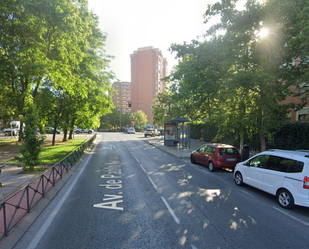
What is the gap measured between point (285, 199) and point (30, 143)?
1073 cm

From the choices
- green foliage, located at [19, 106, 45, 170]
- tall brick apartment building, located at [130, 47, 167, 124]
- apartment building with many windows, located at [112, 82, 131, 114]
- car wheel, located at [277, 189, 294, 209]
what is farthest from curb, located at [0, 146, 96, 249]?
apartment building with many windows, located at [112, 82, 131, 114]

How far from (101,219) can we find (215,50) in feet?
35.0

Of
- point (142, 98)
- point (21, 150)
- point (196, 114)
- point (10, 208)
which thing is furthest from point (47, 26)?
point (142, 98)

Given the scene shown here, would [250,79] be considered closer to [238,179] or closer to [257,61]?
[257,61]

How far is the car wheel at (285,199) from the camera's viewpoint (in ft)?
18.7

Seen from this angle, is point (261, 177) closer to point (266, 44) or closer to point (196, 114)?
point (266, 44)

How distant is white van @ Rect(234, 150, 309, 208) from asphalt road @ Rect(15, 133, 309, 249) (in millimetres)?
411

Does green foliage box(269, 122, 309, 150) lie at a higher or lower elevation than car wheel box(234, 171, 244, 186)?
higher

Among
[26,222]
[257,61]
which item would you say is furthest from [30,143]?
[257,61]

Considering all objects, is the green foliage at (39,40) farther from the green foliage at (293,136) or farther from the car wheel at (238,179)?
the green foliage at (293,136)

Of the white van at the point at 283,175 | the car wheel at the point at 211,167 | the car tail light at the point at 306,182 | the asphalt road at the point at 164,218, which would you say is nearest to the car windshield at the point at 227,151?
the car wheel at the point at 211,167

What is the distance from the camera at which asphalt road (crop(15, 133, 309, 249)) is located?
4.06 meters

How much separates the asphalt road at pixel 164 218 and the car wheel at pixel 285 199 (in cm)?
19

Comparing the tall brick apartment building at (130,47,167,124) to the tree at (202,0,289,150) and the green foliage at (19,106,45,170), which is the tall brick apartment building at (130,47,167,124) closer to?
the tree at (202,0,289,150)
